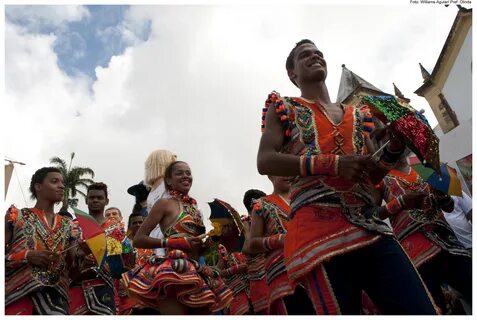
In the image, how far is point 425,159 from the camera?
2287 millimetres

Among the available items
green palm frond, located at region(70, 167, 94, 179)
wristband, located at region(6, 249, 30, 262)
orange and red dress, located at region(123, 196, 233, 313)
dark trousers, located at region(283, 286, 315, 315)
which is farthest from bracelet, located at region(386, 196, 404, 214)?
green palm frond, located at region(70, 167, 94, 179)

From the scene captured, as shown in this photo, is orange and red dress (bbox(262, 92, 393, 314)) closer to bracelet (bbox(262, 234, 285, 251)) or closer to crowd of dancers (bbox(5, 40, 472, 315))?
crowd of dancers (bbox(5, 40, 472, 315))

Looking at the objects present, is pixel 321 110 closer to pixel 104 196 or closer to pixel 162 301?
pixel 162 301

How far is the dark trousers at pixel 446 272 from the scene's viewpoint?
4355mm

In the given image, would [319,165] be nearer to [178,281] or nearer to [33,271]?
[178,281]

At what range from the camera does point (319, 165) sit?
2359 millimetres

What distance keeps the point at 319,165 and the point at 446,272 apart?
2840mm

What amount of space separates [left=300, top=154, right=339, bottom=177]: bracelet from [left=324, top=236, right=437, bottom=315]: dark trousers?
0.42 metres

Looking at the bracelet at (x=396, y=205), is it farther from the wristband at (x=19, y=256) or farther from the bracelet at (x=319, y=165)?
the wristband at (x=19, y=256)

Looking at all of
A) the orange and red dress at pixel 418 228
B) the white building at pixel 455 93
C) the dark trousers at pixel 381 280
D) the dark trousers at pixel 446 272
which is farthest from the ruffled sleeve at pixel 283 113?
the white building at pixel 455 93

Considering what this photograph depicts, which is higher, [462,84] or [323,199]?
[462,84]

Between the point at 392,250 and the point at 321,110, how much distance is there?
0.90 metres

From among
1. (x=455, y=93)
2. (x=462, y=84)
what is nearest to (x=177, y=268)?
(x=462, y=84)

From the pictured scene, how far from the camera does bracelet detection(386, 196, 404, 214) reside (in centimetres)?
436
